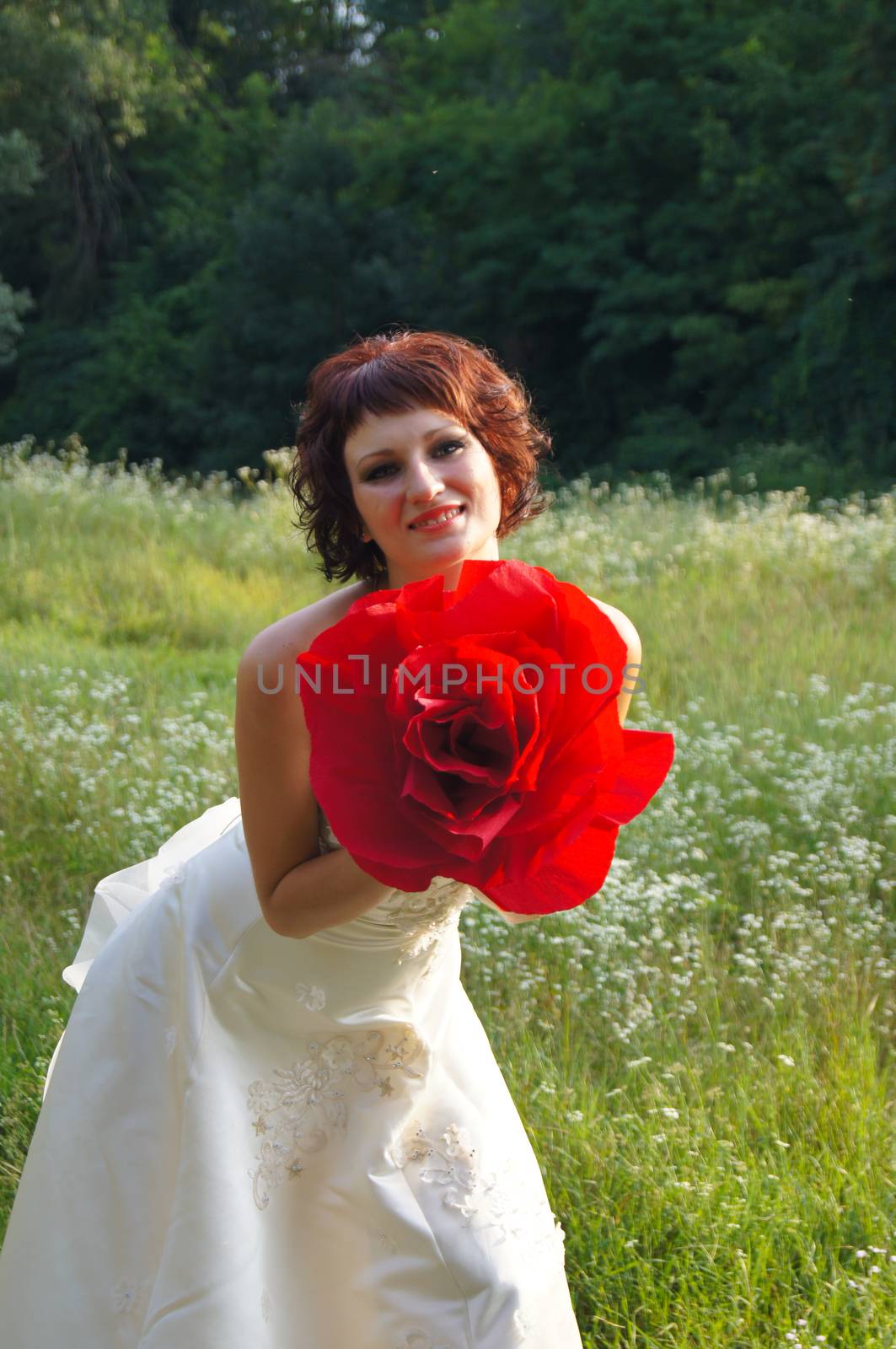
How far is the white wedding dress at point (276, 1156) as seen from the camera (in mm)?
1931

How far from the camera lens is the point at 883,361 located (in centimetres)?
1836

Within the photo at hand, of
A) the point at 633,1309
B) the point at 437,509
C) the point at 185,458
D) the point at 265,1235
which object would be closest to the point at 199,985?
the point at 265,1235

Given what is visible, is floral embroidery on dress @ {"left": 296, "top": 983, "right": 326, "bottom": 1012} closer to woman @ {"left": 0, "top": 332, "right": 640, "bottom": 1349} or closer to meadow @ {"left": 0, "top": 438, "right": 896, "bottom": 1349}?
woman @ {"left": 0, "top": 332, "right": 640, "bottom": 1349}

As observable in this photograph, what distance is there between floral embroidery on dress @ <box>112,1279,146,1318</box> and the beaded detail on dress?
2.36 feet

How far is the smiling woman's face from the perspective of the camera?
81.7 inches

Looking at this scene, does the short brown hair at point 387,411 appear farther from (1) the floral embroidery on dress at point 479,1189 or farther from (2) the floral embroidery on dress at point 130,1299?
(2) the floral embroidery on dress at point 130,1299

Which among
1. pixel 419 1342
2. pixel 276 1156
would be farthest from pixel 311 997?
pixel 419 1342

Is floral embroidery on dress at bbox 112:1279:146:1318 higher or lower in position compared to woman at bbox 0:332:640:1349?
lower

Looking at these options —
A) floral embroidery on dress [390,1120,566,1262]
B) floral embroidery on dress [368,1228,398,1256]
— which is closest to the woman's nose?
floral embroidery on dress [390,1120,566,1262]

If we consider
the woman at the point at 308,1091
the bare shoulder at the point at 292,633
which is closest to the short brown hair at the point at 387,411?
the woman at the point at 308,1091

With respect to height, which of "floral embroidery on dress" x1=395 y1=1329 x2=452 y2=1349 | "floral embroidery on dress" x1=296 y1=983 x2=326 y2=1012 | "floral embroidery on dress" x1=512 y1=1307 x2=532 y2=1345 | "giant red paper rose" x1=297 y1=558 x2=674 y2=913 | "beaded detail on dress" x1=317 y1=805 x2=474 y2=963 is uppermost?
"giant red paper rose" x1=297 y1=558 x2=674 y2=913

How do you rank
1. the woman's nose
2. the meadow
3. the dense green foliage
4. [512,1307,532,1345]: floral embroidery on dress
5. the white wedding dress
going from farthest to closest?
the dense green foliage
the meadow
the woman's nose
the white wedding dress
[512,1307,532,1345]: floral embroidery on dress

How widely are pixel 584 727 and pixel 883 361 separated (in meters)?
18.8

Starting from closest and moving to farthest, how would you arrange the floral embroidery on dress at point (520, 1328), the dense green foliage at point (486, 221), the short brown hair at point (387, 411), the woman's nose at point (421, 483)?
the floral embroidery on dress at point (520, 1328), the woman's nose at point (421, 483), the short brown hair at point (387, 411), the dense green foliage at point (486, 221)
